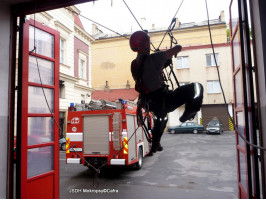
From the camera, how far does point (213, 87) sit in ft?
81.5

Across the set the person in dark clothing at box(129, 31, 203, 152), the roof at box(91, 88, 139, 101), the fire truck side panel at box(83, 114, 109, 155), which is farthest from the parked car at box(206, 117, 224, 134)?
the person in dark clothing at box(129, 31, 203, 152)

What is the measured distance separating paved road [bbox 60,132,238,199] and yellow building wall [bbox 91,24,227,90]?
1967 cm

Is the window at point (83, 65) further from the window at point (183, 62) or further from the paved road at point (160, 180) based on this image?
the window at point (183, 62)

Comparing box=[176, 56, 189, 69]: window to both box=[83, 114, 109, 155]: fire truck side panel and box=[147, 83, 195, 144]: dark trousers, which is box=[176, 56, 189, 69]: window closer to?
box=[83, 114, 109, 155]: fire truck side panel

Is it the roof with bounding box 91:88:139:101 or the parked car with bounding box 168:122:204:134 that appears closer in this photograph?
the parked car with bounding box 168:122:204:134

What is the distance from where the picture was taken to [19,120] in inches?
145

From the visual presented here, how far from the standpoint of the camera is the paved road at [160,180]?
6.23 metres

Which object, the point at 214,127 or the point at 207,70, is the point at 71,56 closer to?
the point at 207,70

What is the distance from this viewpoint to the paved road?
20.4ft

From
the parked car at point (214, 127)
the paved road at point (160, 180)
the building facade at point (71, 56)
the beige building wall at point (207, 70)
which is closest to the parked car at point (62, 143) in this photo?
the building facade at point (71, 56)

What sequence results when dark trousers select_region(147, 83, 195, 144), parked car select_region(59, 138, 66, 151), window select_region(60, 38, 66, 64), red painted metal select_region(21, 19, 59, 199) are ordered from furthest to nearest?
window select_region(60, 38, 66, 64) < parked car select_region(59, 138, 66, 151) < red painted metal select_region(21, 19, 59, 199) < dark trousers select_region(147, 83, 195, 144)

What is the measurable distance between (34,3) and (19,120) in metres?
2.03

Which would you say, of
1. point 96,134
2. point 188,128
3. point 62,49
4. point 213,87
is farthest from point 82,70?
point 213,87

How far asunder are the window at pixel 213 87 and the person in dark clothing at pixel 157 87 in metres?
23.4
